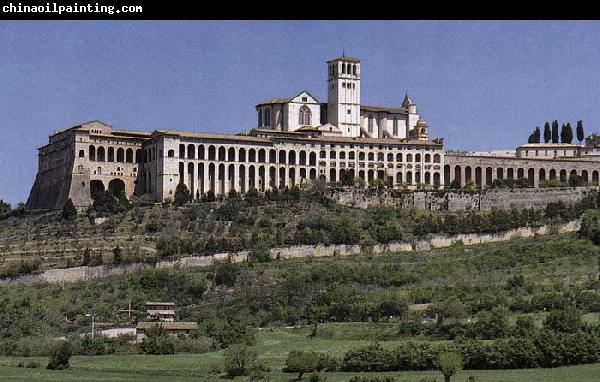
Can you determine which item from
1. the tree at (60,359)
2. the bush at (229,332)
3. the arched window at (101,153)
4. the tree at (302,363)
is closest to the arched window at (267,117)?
the arched window at (101,153)

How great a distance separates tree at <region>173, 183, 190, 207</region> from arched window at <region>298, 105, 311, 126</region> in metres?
13.1

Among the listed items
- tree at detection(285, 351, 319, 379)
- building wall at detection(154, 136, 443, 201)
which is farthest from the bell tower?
tree at detection(285, 351, 319, 379)

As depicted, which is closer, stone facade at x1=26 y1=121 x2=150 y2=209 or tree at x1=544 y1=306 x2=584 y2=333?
tree at x1=544 y1=306 x2=584 y2=333

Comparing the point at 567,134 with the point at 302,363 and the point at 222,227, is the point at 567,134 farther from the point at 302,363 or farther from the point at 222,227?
the point at 302,363

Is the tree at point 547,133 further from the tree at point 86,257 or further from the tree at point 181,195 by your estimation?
the tree at point 86,257

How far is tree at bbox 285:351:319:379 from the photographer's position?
36769 millimetres

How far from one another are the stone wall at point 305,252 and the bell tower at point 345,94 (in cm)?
1610

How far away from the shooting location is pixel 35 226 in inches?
2625

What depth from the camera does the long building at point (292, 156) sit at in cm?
6962

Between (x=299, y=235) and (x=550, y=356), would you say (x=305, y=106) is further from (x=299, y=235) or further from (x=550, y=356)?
(x=550, y=356)

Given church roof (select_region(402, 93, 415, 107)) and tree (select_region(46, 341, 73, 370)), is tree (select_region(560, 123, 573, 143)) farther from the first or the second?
tree (select_region(46, 341, 73, 370))

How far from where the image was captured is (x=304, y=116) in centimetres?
7788

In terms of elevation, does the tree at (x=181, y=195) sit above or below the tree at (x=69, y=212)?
above

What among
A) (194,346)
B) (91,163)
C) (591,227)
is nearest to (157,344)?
(194,346)
